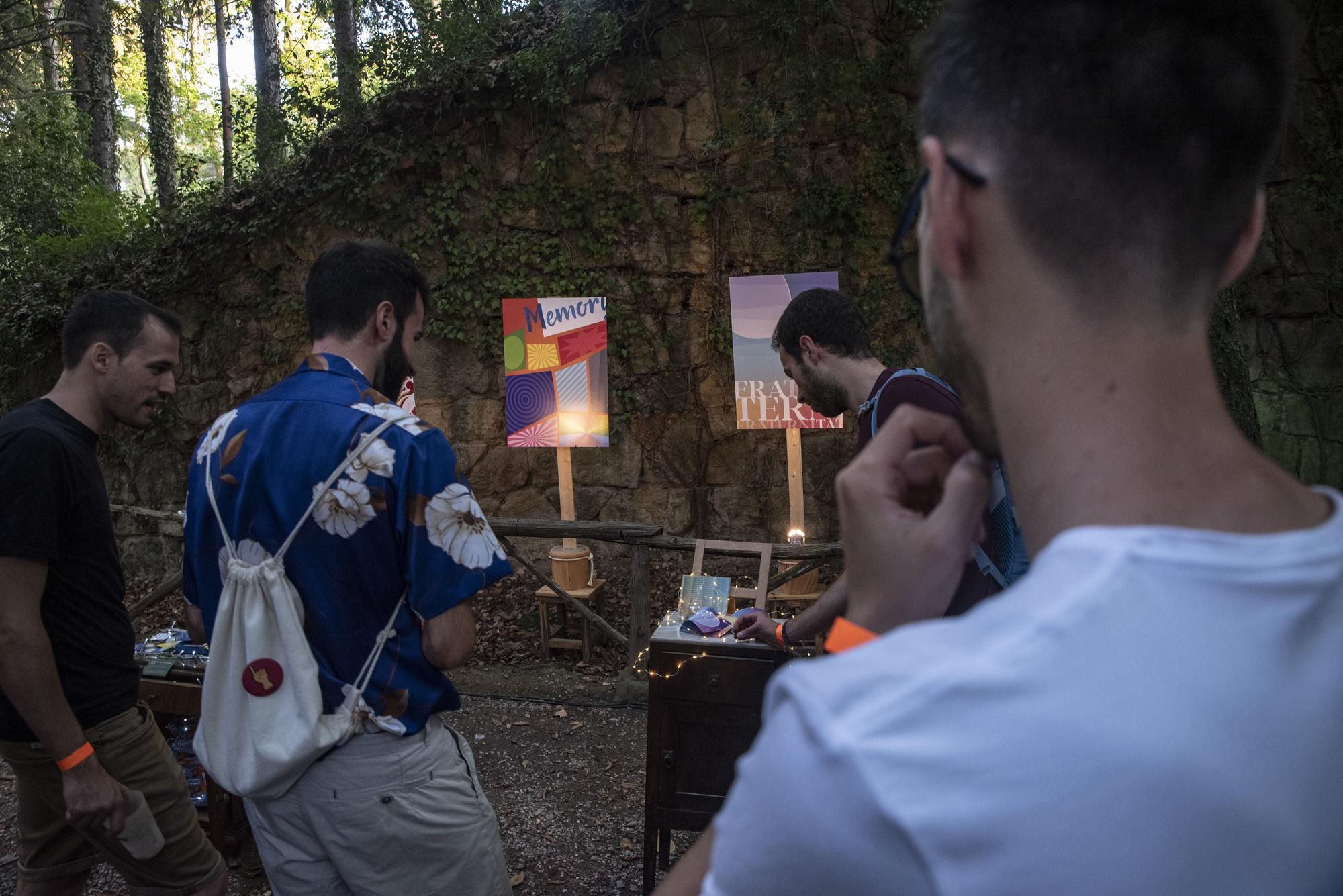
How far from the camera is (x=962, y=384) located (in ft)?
2.15

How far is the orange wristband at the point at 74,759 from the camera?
2023 mm

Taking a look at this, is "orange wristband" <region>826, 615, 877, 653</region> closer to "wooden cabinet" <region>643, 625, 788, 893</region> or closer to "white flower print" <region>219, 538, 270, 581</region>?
"white flower print" <region>219, 538, 270, 581</region>

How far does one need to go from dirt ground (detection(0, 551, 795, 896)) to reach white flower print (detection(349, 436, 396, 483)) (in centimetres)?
232

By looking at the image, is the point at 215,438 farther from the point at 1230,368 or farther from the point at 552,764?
the point at 1230,368

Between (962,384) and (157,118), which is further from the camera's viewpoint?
(157,118)

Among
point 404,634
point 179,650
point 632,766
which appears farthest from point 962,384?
point 632,766

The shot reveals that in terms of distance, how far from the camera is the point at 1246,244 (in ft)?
2.10

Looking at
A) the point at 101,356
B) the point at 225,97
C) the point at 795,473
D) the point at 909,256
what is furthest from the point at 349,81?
the point at 225,97

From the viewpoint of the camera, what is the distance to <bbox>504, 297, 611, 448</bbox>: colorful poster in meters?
6.09

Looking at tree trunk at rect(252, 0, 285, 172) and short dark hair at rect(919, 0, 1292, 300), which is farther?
tree trunk at rect(252, 0, 285, 172)

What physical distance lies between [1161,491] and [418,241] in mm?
7482

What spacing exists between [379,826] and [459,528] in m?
0.63

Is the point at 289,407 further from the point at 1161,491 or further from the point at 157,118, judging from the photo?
the point at 157,118

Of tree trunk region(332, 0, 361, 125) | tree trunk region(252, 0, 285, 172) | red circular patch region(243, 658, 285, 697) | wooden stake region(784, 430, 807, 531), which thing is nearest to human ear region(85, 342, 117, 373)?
red circular patch region(243, 658, 285, 697)
